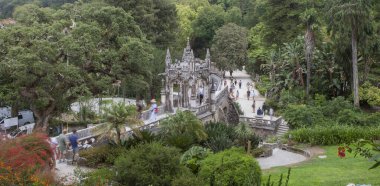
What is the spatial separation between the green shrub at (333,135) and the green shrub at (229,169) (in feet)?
42.5

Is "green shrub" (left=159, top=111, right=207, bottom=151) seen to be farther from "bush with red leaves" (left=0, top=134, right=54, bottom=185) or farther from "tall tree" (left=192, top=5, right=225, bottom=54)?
"tall tree" (left=192, top=5, right=225, bottom=54)

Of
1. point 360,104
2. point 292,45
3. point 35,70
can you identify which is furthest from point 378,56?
point 35,70

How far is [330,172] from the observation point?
801 inches

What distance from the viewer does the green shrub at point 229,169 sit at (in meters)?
16.3

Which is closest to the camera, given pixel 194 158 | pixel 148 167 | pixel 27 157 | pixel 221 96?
pixel 148 167

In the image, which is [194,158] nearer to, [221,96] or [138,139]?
[138,139]

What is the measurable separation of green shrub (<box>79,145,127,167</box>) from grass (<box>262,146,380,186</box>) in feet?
20.9

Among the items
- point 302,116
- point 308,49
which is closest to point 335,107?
point 302,116

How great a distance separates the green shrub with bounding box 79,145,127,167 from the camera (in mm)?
20547

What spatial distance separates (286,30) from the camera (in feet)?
165

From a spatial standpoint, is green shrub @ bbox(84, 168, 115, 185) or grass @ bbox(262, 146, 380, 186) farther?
→ grass @ bbox(262, 146, 380, 186)

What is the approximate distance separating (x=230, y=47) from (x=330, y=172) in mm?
42406

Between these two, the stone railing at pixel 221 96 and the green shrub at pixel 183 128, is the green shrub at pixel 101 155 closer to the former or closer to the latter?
the green shrub at pixel 183 128

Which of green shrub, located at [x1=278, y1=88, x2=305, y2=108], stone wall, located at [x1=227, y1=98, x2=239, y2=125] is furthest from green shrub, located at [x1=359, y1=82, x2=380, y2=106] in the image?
stone wall, located at [x1=227, y1=98, x2=239, y2=125]
